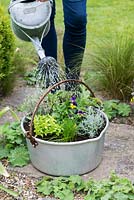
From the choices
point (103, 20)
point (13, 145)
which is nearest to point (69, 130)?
point (13, 145)

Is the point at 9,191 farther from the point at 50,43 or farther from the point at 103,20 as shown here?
the point at 103,20

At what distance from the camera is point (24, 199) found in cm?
269

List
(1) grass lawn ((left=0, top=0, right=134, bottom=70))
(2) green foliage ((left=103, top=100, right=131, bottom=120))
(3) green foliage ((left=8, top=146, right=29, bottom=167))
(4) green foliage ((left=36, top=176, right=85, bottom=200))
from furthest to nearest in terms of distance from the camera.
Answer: (1) grass lawn ((left=0, top=0, right=134, bottom=70)) → (2) green foliage ((left=103, top=100, right=131, bottom=120)) → (3) green foliage ((left=8, top=146, right=29, bottom=167)) → (4) green foliage ((left=36, top=176, right=85, bottom=200))

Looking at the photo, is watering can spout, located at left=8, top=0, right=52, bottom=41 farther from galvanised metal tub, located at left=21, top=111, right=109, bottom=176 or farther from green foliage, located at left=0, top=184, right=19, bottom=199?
green foliage, located at left=0, top=184, right=19, bottom=199

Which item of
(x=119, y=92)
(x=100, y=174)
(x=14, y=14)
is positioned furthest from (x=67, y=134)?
(x=119, y=92)

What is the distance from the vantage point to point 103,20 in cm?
631

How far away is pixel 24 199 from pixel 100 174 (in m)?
0.48

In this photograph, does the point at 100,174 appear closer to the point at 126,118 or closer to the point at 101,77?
the point at 126,118

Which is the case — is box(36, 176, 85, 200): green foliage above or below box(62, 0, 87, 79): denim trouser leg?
below

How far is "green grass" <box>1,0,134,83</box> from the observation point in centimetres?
501

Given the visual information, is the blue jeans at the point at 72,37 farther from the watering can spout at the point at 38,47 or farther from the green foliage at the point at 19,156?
the green foliage at the point at 19,156

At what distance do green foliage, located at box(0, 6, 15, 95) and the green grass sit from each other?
624mm

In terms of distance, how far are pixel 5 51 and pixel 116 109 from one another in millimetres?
961

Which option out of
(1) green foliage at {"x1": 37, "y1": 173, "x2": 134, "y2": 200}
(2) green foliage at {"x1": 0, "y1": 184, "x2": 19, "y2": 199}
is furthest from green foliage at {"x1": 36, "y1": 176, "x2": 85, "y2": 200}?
(2) green foliage at {"x1": 0, "y1": 184, "x2": 19, "y2": 199}
